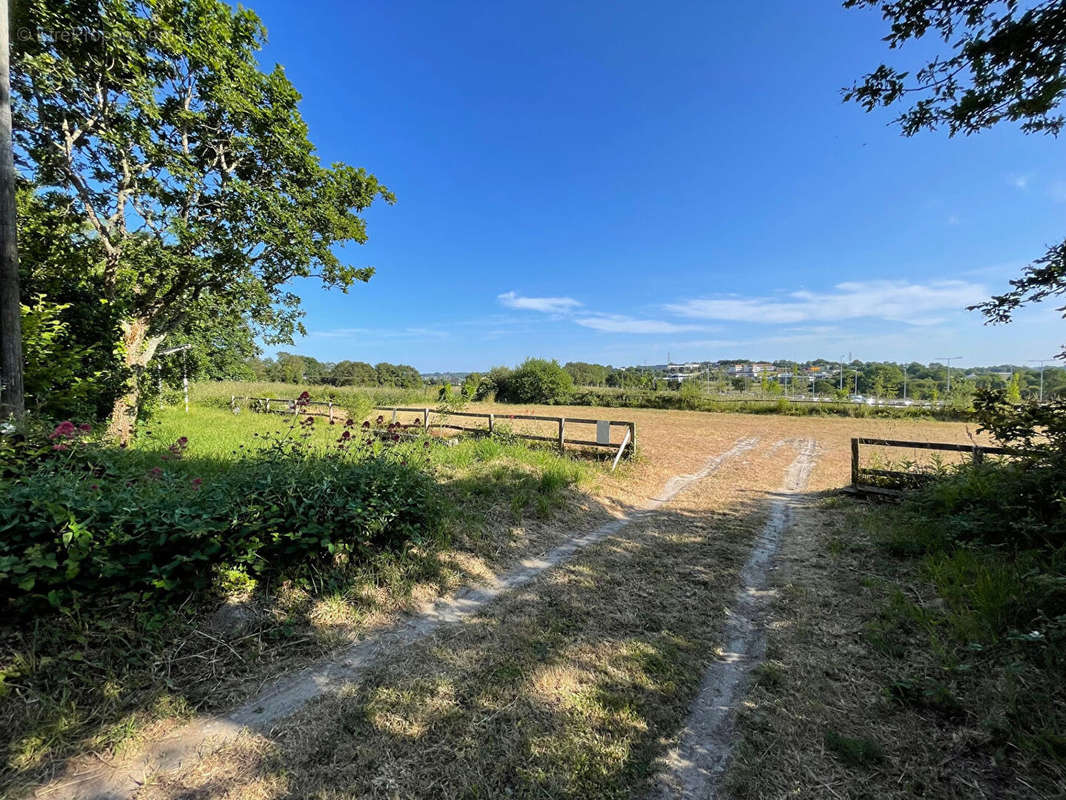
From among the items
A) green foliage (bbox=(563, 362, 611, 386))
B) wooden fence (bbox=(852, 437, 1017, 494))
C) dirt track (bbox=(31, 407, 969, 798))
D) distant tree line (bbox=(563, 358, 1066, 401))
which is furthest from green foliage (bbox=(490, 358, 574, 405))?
dirt track (bbox=(31, 407, 969, 798))

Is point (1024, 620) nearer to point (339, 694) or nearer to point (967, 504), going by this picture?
point (967, 504)

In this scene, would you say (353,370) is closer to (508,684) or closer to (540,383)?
(540,383)

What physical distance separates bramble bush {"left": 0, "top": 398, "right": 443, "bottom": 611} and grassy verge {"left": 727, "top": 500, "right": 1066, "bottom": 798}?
10.6 feet

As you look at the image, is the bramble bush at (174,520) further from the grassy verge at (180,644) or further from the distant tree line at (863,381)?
the distant tree line at (863,381)

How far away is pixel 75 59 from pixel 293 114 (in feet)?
12.0

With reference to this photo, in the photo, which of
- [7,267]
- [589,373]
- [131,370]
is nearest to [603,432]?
[7,267]

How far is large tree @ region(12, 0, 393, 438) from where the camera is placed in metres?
7.48

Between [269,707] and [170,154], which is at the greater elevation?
[170,154]

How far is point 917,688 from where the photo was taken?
237 cm

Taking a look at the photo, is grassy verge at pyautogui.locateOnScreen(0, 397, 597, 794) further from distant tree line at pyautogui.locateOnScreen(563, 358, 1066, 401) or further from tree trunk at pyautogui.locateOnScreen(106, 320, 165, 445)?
distant tree line at pyautogui.locateOnScreen(563, 358, 1066, 401)

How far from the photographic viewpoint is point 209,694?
232 centimetres

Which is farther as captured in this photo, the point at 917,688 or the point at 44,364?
the point at 44,364

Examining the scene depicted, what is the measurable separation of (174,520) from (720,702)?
3694mm

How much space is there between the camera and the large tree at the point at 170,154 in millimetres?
7484
